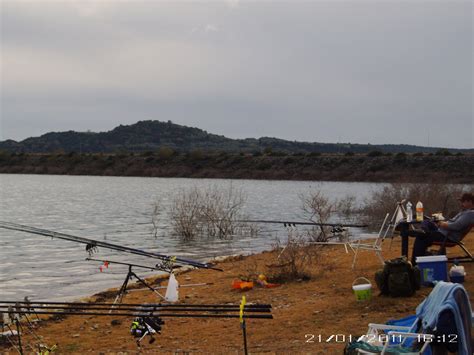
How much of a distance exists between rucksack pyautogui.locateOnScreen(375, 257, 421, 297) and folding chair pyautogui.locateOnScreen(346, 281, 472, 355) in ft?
10.1

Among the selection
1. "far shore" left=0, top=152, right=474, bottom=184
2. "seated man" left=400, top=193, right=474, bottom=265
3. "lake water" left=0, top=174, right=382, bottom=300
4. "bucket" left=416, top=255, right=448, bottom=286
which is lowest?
"lake water" left=0, top=174, right=382, bottom=300

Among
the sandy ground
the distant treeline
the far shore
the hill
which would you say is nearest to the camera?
the sandy ground

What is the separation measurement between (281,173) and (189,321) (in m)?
56.4

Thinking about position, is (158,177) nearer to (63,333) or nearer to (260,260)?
(260,260)

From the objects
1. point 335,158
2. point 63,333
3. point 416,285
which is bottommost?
point 63,333

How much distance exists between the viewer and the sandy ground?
7203 millimetres

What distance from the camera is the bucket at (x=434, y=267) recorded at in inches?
340

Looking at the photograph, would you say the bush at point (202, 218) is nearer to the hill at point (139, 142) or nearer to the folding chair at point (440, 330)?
the folding chair at point (440, 330)

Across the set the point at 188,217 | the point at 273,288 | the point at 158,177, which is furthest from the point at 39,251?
the point at 158,177

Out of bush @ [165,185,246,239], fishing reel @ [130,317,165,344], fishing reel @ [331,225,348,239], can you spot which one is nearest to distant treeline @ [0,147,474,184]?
bush @ [165,185,246,239]

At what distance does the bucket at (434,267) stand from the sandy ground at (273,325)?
0.20 meters

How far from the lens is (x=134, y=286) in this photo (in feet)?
42.9

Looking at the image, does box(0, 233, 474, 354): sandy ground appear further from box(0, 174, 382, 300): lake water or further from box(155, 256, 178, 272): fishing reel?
box(0, 174, 382, 300): lake water

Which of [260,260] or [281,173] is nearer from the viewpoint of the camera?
[260,260]
